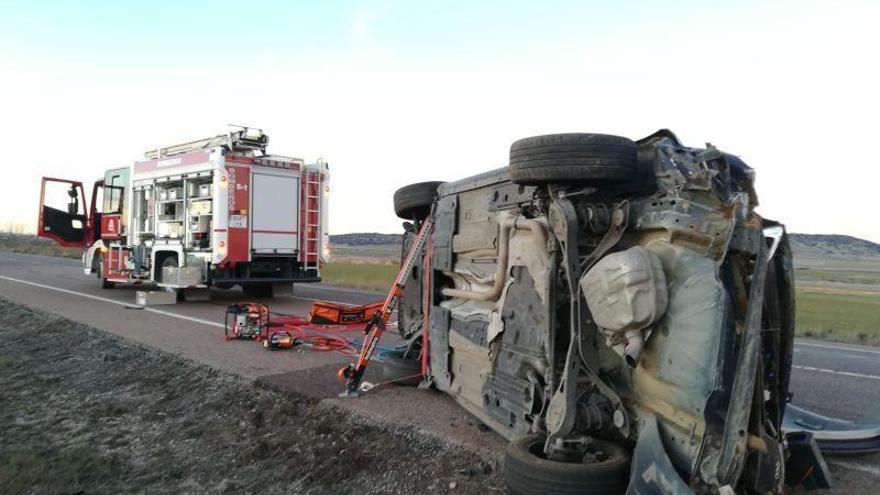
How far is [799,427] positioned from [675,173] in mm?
2366

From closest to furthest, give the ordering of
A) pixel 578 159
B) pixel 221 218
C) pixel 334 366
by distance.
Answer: pixel 578 159 < pixel 334 366 < pixel 221 218

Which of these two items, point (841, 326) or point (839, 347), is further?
point (841, 326)

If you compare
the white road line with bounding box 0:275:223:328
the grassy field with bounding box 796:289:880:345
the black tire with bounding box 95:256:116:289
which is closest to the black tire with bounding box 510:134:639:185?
the white road line with bounding box 0:275:223:328

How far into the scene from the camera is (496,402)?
14.5ft

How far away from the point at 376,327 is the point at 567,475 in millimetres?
3288

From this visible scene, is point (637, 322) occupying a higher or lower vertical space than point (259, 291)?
higher

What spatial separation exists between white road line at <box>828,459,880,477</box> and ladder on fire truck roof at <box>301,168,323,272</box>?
12.0 m

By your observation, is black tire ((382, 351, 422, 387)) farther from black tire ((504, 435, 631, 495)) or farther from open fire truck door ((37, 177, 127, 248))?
open fire truck door ((37, 177, 127, 248))

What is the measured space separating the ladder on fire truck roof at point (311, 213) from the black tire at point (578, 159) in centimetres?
1145

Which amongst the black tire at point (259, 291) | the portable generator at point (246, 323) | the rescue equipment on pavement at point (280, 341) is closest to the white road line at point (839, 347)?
the rescue equipment on pavement at point (280, 341)

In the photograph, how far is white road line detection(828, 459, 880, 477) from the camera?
13.7 feet

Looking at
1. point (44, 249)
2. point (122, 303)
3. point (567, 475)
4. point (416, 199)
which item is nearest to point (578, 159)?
point (567, 475)

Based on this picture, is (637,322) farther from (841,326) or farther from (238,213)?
(841,326)

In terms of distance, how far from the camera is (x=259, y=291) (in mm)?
15812
